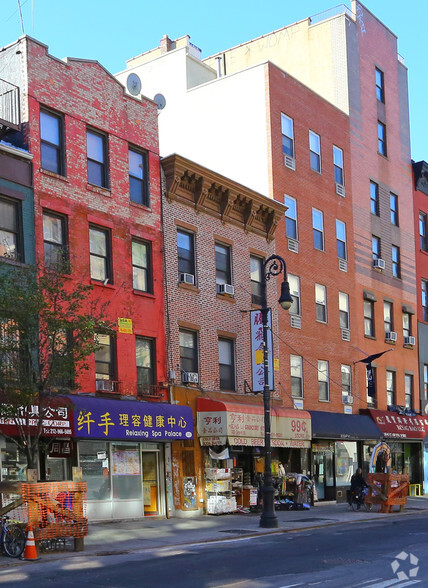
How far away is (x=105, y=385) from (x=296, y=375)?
11.1m

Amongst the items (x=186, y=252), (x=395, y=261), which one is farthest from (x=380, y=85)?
(x=186, y=252)

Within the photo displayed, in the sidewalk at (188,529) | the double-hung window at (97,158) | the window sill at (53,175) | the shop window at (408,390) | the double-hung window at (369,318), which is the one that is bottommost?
the sidewalk at (188,529)

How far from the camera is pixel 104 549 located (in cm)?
1831

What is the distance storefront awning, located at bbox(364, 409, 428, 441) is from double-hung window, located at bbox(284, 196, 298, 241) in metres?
8.90

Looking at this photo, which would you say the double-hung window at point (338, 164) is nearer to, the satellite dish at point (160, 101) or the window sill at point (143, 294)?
the satellite dish at point (160, 101)

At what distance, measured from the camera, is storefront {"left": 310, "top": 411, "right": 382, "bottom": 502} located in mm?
33281

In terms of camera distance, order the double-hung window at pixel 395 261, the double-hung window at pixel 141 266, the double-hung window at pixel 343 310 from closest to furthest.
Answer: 1. the double-hung window at pixel 141 266
2. the double-hung window at pixel 343 310
3. the double-hung window at pixel 395 261

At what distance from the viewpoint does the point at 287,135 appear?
114ft

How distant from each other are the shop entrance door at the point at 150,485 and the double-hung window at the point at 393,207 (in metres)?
21.0

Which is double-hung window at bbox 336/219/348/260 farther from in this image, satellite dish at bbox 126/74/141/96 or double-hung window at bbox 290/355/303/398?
satellite dish at bbox 126/74/141/96

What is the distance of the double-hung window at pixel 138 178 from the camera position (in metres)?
26.9

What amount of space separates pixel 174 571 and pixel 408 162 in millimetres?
34043

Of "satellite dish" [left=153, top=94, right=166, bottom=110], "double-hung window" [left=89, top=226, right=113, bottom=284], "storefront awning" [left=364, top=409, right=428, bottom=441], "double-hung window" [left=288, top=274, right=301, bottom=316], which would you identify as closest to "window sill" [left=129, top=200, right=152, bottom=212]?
"double-hung window" [left=89, top=226, right=113, bottom=284]

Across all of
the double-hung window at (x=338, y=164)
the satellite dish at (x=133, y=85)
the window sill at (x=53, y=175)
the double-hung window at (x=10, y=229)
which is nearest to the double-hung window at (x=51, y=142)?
the window sill at (x=53, y=175)
